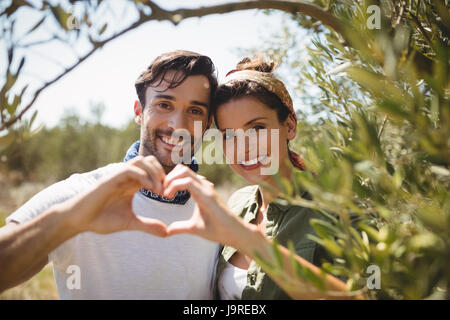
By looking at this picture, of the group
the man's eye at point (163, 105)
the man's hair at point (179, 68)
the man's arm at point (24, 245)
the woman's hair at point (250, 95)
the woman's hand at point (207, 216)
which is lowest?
the man's arm at point (24, 245)

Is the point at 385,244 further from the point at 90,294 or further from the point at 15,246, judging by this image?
the point at 90,294

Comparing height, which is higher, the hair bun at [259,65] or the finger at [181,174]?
the hair bun at [259,65]

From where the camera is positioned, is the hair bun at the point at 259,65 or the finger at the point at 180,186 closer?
the finger at the point at 180,186

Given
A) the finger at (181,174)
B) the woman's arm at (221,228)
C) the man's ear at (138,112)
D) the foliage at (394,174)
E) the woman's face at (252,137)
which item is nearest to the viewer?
the foliage at (394,174)

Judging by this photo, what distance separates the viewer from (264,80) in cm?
191

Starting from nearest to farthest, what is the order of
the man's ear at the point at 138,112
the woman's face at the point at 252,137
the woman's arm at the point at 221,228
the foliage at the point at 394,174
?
1. the foliage at the point at 394,174
2. the woman's arm at the point at 221,228
3. the woman's face at the point at 252,137
4. the man's ear at the point at 138,112

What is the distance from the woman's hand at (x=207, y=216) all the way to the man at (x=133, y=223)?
0.08 meters

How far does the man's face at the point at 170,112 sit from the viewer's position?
2066mm

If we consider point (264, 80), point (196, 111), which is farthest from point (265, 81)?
point (196, 111)

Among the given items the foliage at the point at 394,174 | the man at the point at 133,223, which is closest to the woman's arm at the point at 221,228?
the man at the point at 133,223

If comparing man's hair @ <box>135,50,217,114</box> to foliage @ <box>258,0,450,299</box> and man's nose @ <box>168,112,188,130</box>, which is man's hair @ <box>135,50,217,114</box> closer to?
man's nose @ <box>168,112,188,130</box>

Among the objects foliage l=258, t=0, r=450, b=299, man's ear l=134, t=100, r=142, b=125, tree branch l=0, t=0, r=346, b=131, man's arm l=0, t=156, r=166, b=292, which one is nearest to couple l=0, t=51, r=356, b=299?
man's arm l=0, t=156, r=166, b=292

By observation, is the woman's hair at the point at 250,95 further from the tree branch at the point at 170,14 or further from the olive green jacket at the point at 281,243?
the tree branch at the point at 170,14

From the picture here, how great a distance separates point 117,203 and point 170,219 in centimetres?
70
